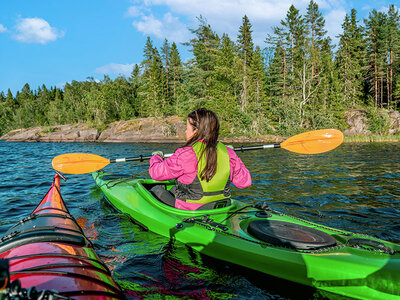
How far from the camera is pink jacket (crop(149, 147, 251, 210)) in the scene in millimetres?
2854

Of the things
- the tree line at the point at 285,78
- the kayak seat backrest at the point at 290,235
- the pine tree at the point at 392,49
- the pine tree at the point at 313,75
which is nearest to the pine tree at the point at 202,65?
the tree line at the point at 285,78

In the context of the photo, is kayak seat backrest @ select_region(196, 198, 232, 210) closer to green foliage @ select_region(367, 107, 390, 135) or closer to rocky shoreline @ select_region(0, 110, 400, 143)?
rocky shoreline @ select_region(0, 110, 400, 143)

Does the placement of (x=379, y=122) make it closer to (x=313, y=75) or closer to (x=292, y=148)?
(x=313, y=75)

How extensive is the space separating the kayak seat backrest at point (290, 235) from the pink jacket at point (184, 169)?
0.62 metres

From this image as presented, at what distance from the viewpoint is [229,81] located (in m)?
26.0

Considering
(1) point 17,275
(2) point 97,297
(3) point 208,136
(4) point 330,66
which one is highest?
(4) point 330,66

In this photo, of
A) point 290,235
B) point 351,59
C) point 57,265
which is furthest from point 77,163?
point 351,59

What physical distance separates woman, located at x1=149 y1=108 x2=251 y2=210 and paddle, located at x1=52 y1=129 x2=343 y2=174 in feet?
4.70

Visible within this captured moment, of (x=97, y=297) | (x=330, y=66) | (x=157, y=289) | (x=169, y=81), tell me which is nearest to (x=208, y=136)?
(x=157, y=289)

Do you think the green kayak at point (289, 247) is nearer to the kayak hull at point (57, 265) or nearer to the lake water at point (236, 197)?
the lake water at point (236, 197)

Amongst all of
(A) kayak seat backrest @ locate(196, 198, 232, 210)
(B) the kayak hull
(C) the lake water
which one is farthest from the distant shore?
(B) the kayak hull

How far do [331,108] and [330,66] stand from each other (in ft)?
17.4

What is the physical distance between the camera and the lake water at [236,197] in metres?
2.40

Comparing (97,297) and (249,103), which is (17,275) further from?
(249,103)
